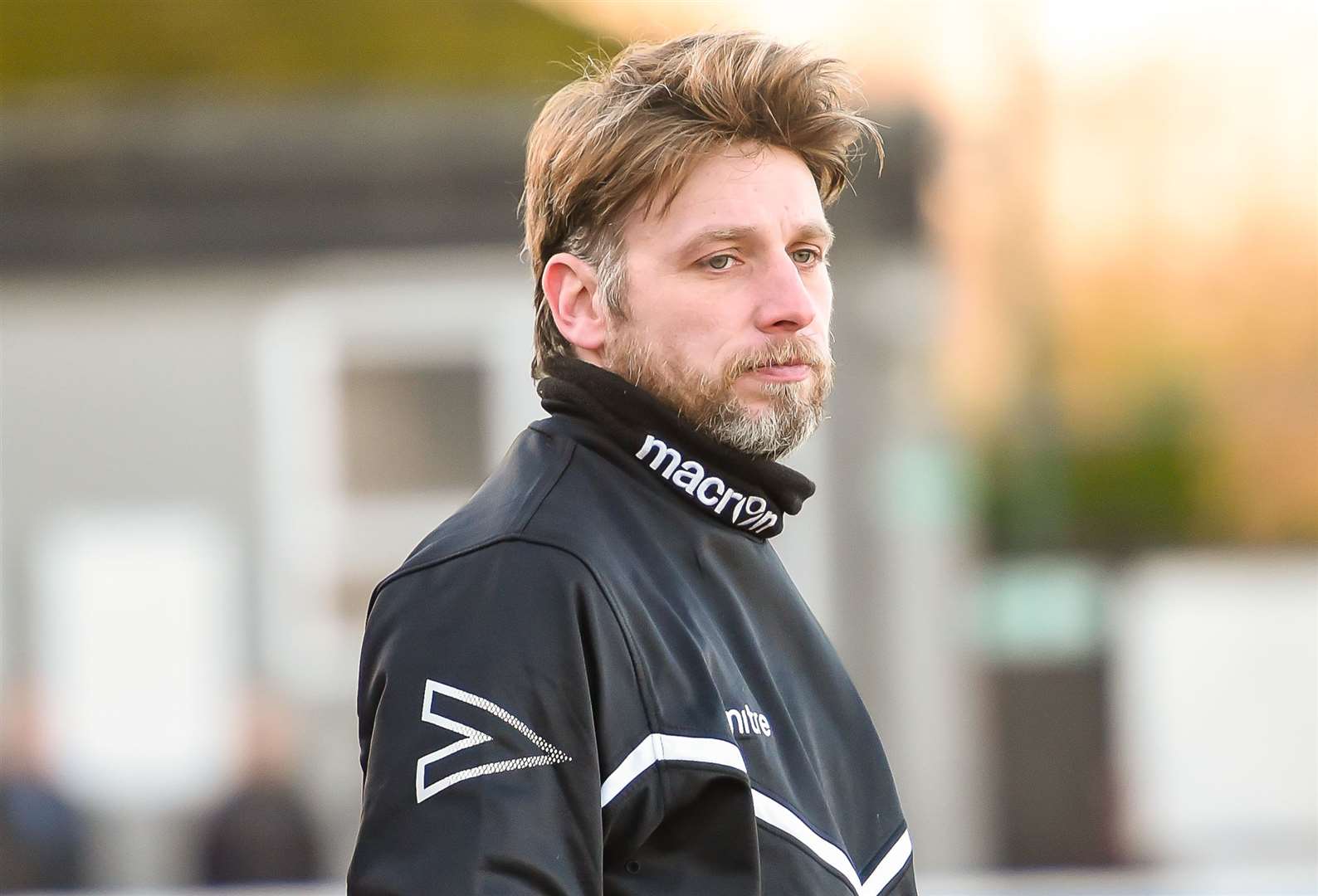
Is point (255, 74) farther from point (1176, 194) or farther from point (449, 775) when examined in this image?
point (1176, 194)

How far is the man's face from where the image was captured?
204cm

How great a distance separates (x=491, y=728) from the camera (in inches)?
68.3

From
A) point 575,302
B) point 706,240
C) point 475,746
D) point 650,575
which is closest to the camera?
point 475,746

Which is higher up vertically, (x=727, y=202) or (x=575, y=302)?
(x=727, y=202)

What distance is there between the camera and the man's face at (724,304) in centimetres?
204

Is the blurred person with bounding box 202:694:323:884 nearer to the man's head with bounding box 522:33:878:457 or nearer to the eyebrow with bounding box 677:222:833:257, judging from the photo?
the man's head with bounding box 522:33:878:457

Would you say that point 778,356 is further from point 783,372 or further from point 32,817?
point 32,817

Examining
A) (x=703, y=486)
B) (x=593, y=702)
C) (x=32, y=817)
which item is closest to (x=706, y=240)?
(x=703, y=486)

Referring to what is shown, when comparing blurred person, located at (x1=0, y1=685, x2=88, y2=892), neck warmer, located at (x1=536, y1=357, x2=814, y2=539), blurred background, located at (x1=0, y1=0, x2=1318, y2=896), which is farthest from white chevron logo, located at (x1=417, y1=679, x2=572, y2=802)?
blurred person, located at (x1=0, y1=685, x2=88, y2=892)

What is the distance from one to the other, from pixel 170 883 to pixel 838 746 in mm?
6898

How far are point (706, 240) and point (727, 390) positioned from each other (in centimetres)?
17

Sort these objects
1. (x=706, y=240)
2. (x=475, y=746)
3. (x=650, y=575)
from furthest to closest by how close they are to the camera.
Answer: (x=706, y=240) → (x=650, y=575) → (x=475, y=746)

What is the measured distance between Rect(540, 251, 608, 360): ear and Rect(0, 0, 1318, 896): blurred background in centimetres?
455

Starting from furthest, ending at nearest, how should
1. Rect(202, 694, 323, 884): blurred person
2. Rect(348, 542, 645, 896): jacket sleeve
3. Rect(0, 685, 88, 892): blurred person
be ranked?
Rect(202, 694, 323, 884): blurred person
Rect(0, 685, 88, 892): blurred person
Rect(348, 542, 645, 896): jacket sleeve
